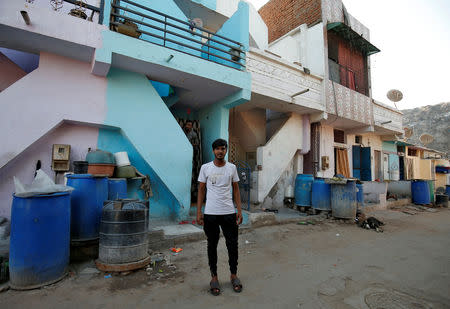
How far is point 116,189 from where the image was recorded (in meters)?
3.92

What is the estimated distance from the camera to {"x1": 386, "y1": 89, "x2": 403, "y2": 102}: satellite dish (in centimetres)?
1248

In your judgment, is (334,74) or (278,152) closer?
(278,152)

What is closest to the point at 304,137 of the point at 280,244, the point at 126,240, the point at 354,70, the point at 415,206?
the point at 354,70

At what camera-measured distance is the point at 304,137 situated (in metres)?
8.70

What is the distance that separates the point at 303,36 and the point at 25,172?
1004 centimetres

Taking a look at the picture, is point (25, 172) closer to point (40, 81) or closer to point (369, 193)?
point (40, 81)

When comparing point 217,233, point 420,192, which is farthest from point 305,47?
point 217,233

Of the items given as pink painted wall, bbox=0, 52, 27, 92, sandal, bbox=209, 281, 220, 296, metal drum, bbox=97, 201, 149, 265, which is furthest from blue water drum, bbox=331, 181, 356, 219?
pink painted wall, bbox=0, 52, 27, 92

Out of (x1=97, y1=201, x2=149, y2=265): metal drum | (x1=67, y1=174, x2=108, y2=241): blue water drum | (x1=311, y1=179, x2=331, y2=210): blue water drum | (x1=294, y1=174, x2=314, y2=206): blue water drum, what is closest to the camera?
(x1=97, y1=201, x2=149, y2=265): metal drum

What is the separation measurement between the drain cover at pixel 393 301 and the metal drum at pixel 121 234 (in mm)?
2791

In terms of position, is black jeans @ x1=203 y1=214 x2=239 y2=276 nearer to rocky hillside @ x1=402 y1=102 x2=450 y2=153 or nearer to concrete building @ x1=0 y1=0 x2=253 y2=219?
concrete building @ x1=0 y1=0 x2=253 y2=219

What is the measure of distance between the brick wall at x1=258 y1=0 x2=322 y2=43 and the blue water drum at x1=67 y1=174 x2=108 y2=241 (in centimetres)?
979

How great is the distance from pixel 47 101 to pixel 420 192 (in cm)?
1410

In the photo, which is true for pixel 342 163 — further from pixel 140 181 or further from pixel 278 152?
pixel 140 181
